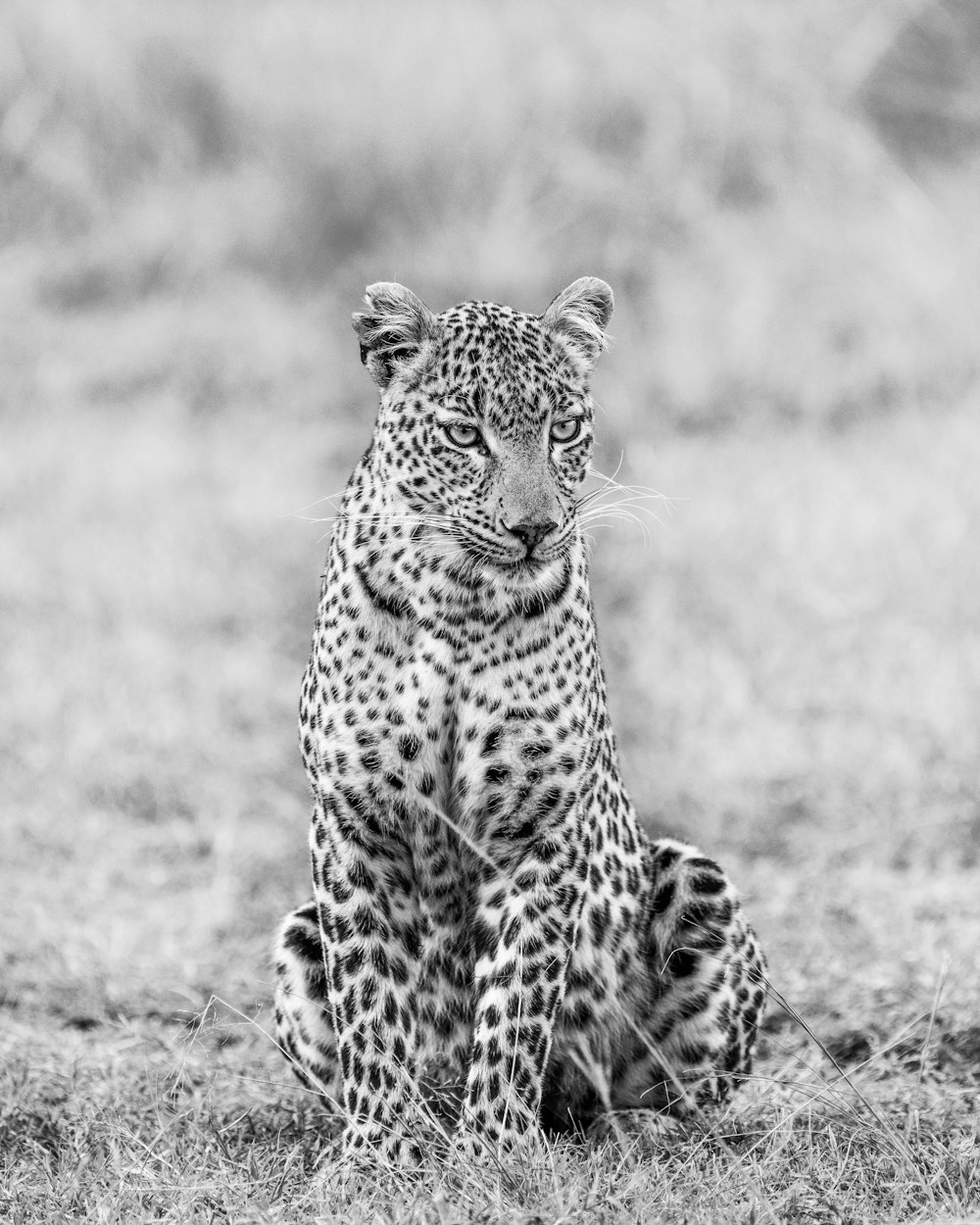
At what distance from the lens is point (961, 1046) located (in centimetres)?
639

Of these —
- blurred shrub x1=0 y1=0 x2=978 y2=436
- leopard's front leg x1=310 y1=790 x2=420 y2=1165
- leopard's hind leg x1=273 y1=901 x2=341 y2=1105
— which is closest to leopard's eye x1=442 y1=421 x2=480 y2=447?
leopard's front leg x1=310 y1=790 x2=420 y2=1165

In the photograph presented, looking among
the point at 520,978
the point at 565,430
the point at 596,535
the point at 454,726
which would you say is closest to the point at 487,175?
the point at 596,535

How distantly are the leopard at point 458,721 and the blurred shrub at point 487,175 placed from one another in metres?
10.5

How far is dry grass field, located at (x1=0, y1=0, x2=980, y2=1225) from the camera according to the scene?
5.40 meters

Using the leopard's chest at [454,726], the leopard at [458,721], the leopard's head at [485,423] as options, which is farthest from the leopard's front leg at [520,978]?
the leopard's head at [485,423]

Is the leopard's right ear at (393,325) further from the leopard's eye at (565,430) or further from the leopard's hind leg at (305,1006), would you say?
the leopard's hind leg at (305,1006)

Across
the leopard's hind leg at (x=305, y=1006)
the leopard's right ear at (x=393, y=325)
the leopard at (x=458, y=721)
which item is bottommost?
the leopard's hind leg at (x=305, y=1006)

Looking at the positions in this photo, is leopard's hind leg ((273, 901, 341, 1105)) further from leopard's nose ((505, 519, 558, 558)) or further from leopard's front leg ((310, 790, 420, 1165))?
leopard's nose ((505, 519, 558, 558))

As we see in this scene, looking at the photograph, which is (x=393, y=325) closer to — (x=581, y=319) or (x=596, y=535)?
(x=581, y=319)

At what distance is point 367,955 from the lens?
5.19 meters

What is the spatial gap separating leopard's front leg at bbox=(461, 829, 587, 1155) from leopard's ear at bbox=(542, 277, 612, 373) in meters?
1.46

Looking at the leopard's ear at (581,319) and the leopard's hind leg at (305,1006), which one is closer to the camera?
the leopard's ear at (581,319)

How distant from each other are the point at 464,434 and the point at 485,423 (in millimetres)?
74

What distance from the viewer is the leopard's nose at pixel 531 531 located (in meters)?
4.88
